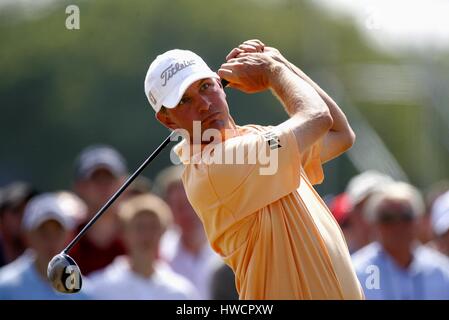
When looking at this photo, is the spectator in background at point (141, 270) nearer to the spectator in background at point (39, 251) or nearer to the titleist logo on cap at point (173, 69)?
the spectator in background at point (39, 251)

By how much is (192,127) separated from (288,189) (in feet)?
1.69

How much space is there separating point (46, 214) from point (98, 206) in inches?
47.1

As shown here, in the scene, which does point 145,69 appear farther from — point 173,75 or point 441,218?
point 173,75

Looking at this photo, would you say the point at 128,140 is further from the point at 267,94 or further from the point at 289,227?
the point at 289,227

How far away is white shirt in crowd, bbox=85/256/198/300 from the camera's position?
766 centimetres

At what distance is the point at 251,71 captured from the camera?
4738 millimetres

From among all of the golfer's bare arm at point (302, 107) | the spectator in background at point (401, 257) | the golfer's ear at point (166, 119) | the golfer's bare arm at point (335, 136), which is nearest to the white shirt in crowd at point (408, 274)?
the spectator in background at point (401, 257)

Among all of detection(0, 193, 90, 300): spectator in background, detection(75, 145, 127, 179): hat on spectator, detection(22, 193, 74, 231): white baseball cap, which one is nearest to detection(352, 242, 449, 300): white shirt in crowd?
detection(0, 193, 90, 300): spectator in background

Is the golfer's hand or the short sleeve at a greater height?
the golfer's hand

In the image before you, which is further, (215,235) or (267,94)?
(267,94)

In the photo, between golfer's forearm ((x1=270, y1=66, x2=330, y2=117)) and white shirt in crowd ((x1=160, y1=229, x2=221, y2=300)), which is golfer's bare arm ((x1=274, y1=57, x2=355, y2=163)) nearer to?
golfer's forearm ((x1=270, y1=66, x2=330, y2=117))

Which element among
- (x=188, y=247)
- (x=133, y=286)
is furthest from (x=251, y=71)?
(x=188, y=247)

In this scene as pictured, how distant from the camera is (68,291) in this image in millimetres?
5156
